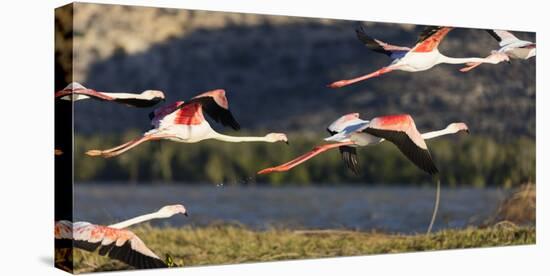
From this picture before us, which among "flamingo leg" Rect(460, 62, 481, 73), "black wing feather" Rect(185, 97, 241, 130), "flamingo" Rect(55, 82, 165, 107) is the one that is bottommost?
"black wing feather" Rect(185, 97, 241, 130)

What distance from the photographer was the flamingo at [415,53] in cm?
1052

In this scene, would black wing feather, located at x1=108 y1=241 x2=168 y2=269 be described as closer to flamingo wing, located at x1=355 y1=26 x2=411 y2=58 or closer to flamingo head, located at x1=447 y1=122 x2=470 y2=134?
flamingo wing, located at x1=355 y1=26 x2=411 y2=58

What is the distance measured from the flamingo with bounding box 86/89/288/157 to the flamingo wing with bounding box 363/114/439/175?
1.29 meters

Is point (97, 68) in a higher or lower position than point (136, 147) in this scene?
higher

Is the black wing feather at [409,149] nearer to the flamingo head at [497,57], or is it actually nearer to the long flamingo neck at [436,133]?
the long flamingo neck at [436,133]

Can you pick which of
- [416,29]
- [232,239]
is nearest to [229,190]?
[232,239]

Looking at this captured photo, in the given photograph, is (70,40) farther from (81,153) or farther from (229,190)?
(229,190)

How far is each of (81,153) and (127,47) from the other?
0.95 meters

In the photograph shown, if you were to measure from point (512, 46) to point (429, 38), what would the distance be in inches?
39.8

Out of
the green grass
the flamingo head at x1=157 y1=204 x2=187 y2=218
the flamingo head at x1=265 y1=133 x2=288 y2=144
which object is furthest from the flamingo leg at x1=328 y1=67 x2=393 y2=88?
the flamingo head at x1=157 y1=204 x2=187 y2=218

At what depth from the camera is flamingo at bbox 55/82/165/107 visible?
9.16 m

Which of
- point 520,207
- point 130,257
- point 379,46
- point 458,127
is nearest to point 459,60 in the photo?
point 458,127

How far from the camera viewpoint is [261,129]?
9992 millimetres

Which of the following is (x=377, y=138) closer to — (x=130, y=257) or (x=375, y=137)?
(x=375, y=137)
